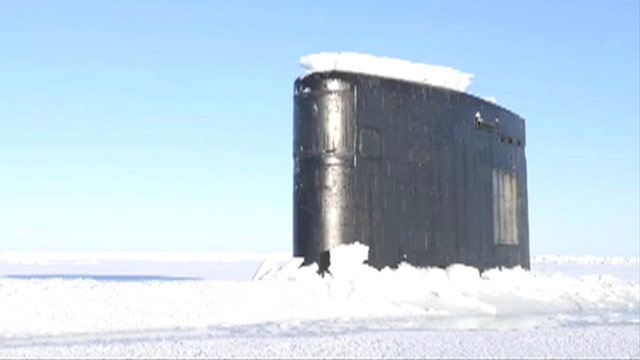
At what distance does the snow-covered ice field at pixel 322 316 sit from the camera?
8.09m

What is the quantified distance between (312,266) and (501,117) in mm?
5804

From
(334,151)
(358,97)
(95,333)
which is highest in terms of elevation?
(358,97)

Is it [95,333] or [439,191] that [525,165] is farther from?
[95,333]

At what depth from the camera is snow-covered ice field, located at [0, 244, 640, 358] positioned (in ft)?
26.6

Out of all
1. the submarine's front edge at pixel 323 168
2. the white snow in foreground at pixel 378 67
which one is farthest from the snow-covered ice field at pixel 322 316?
the white snow in foreground at pixel 378 67

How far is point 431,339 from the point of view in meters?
8.79

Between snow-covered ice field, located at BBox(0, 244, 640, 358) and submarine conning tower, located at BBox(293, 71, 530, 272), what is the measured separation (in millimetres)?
421

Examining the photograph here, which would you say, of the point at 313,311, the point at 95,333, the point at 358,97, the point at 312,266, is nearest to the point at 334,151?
the point at 358,97

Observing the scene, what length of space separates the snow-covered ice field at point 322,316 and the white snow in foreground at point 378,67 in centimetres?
307

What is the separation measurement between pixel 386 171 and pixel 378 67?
5.97 feet

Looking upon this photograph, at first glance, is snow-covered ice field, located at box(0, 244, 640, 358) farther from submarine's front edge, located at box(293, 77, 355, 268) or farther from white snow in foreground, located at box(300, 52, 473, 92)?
white snow in foreground, located at box(300, 52, 473, 92)

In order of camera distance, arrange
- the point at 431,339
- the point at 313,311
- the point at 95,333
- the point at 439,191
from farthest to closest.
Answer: the point at 439,191, the point at 313,311, the point at 95,333, the point at 431,339

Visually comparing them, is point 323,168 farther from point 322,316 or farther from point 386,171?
point 322,316

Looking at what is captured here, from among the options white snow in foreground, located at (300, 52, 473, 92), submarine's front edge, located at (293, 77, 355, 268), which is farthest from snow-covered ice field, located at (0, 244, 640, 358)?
white snow in foreground, located at (300, 52, 473, 92)
